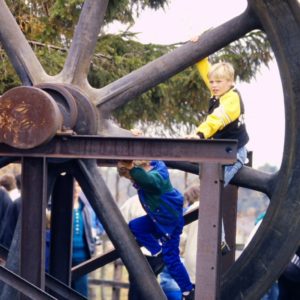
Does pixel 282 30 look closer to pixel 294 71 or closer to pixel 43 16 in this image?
pixel 294 71

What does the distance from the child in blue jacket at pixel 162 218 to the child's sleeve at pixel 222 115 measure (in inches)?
17.4

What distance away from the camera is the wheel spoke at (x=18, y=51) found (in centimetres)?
880

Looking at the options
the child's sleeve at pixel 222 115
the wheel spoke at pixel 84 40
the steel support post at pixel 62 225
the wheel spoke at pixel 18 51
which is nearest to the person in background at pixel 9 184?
the steel support post at pixel 62 225

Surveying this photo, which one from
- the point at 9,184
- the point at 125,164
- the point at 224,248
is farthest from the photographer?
the point at 9,184

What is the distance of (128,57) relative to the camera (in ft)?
46.4

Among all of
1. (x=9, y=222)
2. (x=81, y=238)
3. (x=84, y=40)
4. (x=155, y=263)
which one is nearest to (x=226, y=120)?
(x=84, y=40)

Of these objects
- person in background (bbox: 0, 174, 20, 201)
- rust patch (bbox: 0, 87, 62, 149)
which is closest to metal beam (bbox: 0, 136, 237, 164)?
rust patch (bbox: 0, 87, 62, 149)

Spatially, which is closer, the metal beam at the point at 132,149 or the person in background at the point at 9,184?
the metal beam at the point at 132,149

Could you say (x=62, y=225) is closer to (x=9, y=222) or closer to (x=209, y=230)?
(x=209, y=230)

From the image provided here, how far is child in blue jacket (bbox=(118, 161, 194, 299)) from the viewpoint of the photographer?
8.54m

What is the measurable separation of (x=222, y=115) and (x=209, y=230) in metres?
1.00

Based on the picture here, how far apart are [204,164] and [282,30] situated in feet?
3.82

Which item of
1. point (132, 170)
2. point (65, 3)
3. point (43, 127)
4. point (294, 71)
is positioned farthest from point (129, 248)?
point (65, 3)

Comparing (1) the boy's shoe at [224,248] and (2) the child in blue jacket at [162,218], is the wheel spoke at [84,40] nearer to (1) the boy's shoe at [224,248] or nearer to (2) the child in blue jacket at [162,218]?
(2) the child in blue jacket at [162,218]
